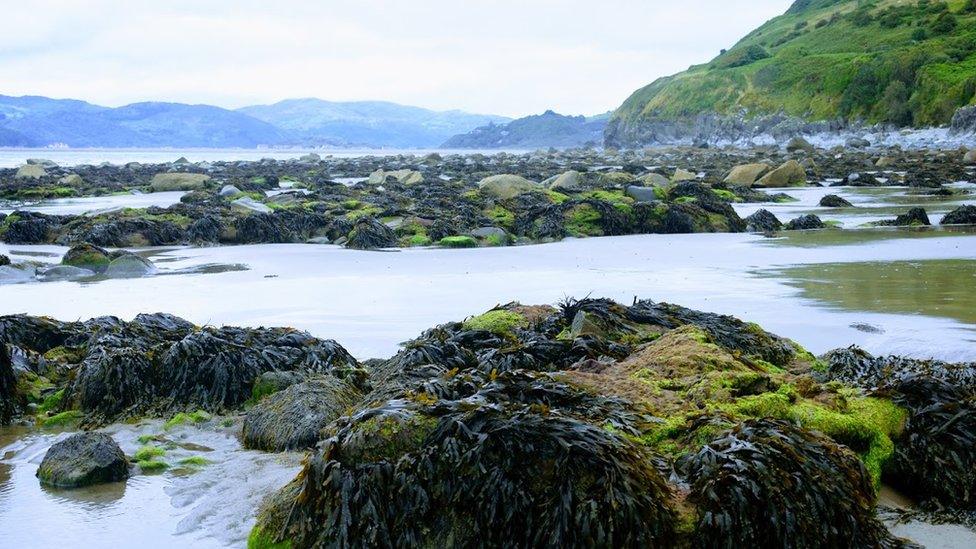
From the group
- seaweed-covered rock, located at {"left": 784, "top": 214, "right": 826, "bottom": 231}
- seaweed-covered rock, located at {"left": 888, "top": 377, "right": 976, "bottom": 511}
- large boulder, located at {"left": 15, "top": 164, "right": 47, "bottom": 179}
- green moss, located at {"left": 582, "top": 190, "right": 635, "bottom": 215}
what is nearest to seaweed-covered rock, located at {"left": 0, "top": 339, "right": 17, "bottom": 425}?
seaweed-covered rock, located at {"left": 888, "top": 377, "right": 976, "bottom": 511}

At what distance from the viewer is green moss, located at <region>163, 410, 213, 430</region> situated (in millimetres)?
5246

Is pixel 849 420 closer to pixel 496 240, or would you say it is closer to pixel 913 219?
pixel 496 240

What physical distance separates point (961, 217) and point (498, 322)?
1165 centimetres

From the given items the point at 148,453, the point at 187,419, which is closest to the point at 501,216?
the point at 187,419

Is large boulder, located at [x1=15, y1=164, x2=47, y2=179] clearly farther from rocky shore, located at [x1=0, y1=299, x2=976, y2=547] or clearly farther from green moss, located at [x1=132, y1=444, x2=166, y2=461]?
green moss, located at [x1=132, y1=444, x2=166, y2=461]

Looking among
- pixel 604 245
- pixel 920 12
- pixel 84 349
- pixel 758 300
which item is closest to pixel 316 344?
pixel 84 349

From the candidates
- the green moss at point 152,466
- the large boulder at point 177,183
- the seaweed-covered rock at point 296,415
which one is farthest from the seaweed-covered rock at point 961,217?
the large boulder at point 177,183

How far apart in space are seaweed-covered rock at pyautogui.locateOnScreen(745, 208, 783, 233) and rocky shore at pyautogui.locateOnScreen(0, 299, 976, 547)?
33.6 feet

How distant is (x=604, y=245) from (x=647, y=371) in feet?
31.6

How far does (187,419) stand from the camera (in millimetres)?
5320

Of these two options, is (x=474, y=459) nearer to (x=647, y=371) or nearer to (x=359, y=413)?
(x=359, y=413)

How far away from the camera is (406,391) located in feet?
12.3

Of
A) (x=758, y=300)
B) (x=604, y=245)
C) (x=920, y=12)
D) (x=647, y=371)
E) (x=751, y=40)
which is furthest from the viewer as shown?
(x=751, y=40)

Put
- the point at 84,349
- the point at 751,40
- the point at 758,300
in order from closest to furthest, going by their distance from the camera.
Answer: the point at 84,349
the point at 758,300
the point at 751,40
